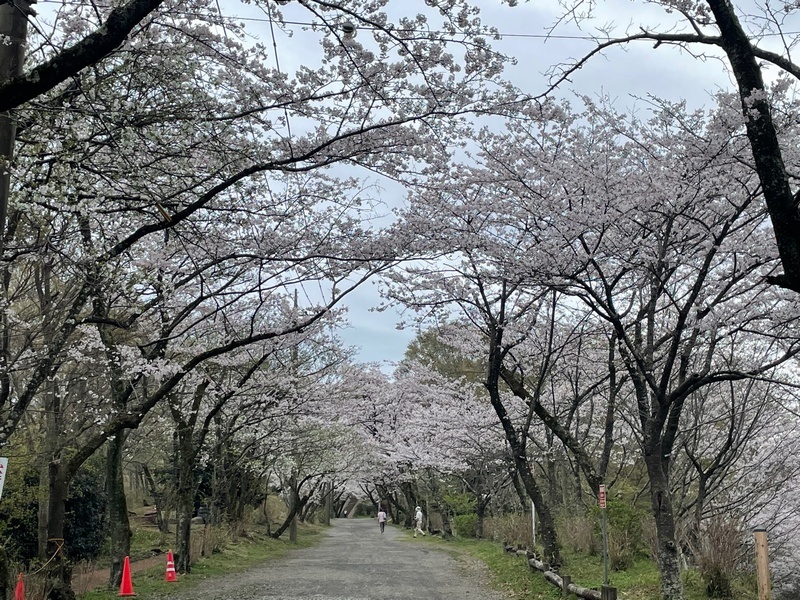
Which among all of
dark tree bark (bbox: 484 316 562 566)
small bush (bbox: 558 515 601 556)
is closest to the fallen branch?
dark tree bark (bbox: 484 316 562 566)

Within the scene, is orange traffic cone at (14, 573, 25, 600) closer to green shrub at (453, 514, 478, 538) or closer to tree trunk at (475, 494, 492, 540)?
tree trunk at (475, 494, 492, 540)

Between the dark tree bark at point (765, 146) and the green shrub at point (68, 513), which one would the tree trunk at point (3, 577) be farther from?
the green shrub at point (68, 513)

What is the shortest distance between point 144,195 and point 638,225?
619cm

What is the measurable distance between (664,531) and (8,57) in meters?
8.11

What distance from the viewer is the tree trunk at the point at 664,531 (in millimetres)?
8133

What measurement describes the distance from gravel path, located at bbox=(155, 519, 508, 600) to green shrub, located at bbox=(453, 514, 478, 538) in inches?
289

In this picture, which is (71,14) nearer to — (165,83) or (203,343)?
(165,83)

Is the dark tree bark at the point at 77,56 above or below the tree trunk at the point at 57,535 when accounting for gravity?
above

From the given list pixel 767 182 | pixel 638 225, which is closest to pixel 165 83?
pixel 767 182

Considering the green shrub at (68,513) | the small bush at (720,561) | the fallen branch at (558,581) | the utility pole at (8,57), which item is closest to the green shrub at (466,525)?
the fallen branch at (558,581)

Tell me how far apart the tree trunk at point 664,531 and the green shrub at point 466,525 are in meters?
19.8

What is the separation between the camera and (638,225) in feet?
30.1

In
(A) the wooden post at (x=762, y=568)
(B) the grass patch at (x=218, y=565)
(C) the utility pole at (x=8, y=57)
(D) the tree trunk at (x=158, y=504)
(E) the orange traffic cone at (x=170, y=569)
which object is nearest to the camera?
(C) the utility pole at (x=8, y=57)

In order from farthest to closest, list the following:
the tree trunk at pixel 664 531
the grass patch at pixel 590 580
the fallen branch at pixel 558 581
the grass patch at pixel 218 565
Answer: the grass patch at pixel 218 565 → the grass patch at pixel 590 580 → the fallen branch at pixel 558 581 → the tree trunk at pixel 664 531
